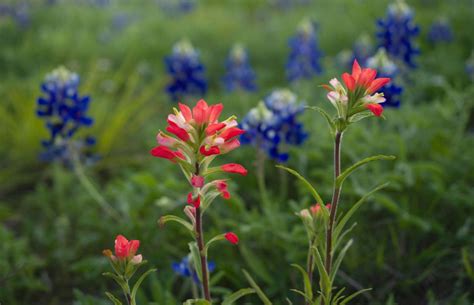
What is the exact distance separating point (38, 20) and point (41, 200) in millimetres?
4487

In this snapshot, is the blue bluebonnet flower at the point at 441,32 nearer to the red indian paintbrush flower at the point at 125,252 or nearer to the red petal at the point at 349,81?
the red petal at the point at 349,81

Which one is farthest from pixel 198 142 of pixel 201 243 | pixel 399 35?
pixel 399 35

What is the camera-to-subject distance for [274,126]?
105 inches

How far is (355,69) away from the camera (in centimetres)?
142

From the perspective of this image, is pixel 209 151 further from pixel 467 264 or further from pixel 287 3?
pixel 287 3

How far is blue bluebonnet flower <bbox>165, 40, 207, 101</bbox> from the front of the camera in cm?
383

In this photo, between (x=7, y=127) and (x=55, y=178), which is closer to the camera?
(x=55, y=178)

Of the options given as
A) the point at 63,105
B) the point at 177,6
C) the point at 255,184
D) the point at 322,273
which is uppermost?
the point at 177,6

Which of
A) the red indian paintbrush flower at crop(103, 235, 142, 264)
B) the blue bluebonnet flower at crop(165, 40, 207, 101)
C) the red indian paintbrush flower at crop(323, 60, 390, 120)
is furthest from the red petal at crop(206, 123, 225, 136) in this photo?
the blue bluebonnet flower at crop(165, 40, 207, 101)

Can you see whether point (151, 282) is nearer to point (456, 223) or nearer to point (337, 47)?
point (456, 223)

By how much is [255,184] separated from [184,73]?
1.10 m

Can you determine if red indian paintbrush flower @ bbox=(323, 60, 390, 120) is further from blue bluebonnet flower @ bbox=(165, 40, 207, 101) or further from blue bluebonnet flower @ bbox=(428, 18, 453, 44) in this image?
blue bluebonnet flower @ bbox=(428, 18, 453, 44)

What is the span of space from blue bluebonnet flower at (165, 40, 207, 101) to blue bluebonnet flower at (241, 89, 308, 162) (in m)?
1.11

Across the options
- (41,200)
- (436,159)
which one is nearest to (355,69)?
(436,159)
